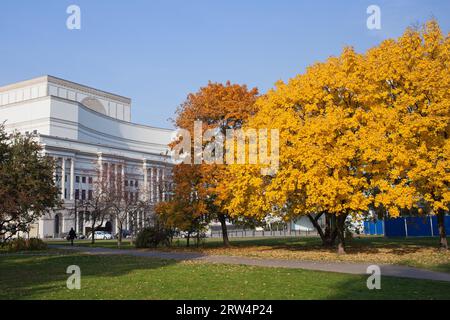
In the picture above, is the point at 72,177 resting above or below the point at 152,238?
above

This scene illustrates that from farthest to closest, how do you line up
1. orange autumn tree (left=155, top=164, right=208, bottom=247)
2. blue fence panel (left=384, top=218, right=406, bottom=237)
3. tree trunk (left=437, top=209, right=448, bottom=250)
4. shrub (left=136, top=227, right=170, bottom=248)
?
blue fence panel (left=384, top=218, right=406, bottom=237) → shrub (left=136, top=227, right=170, bottom=248) → orange autumn tree (left=155, top=164, right=208, bottom=247) → tree trunk (left=437, top=209, right=448, bottom=250)

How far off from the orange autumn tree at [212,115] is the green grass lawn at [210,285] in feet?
47.3

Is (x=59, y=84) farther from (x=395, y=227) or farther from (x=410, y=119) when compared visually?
(x=410, y=119)

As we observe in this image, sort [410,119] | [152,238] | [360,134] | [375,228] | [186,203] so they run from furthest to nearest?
1. [375,228]
2. [152,238]
3. [186,203]
4. [410,119]
5. [360,134]

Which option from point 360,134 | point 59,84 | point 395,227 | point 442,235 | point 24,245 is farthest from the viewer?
point 59,84

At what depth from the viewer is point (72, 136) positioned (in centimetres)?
11169

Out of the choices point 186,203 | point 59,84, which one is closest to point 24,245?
point 186,203

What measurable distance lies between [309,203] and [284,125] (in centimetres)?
463

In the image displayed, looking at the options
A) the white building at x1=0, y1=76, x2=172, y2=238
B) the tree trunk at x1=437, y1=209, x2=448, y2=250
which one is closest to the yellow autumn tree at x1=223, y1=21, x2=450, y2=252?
the tree trunk at x1=437, y1=209, x2=448, y2=250

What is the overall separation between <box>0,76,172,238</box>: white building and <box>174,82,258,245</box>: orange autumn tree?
184ft

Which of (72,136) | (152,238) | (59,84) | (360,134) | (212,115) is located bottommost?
(152,238)

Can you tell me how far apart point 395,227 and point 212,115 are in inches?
1230

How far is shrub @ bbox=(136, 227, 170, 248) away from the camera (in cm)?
3791

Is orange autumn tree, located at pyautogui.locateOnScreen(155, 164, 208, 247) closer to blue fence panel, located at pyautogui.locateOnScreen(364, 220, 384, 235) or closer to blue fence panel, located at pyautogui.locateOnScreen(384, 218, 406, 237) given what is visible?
blue fence panel, located at pyautogui.locateOnScreen(384, 218, 406, 237)
